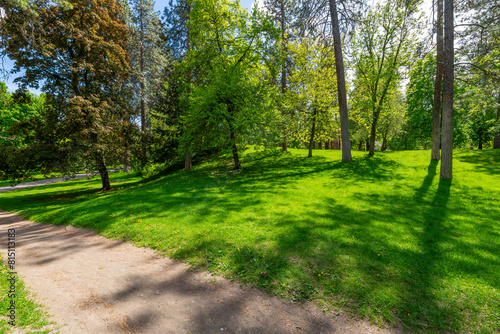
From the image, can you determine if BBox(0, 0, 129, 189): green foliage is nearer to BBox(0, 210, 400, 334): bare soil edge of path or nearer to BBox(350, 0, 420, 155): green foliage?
BBox(0, 210, 400, 334): bare soil edge of path

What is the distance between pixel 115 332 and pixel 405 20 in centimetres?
2260

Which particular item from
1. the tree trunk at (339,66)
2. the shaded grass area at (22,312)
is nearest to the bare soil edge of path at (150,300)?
the shaded grass area at (22,312)

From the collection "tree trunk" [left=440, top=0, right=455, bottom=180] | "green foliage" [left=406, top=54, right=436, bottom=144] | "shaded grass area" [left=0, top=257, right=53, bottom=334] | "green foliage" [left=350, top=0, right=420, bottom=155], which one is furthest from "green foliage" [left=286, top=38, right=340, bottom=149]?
"shaded grass area" [left=0, top=257, right=53, bottom=334]

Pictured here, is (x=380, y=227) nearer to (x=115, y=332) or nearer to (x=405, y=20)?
(x=115, y=332)

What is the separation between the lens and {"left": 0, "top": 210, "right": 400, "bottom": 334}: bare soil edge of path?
10.2 feet

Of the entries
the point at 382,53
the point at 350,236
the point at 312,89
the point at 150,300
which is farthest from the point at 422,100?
the point at 150,300

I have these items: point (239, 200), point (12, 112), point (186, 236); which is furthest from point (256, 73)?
point (12, 112)

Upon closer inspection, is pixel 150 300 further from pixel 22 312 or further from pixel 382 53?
pixel 382 53

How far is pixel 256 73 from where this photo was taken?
1522 cm

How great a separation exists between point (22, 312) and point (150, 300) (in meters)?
1.94

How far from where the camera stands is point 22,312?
10.7ft

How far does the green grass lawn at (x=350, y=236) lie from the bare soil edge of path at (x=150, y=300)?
36 centimetres

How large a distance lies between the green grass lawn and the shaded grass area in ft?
8.08

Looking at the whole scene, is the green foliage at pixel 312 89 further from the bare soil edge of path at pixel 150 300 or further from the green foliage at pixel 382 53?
the bare soil edge of path at pixel 150 300
